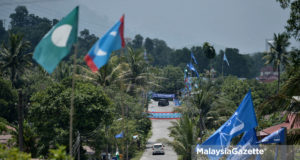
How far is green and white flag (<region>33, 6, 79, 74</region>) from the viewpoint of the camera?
13.0 metres

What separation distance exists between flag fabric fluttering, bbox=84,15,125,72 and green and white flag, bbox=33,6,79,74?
776mm

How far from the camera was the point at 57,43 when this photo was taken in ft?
43.2

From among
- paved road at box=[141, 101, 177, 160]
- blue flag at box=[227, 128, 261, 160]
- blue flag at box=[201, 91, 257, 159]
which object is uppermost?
blue flag at box=[201, 91, 257, 159]

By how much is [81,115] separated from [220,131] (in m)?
18.6

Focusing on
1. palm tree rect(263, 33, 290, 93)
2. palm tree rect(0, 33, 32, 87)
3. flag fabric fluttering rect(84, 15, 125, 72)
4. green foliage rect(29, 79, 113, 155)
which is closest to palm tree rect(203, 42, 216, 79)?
palm tree rect(263, 33, 290, 93)

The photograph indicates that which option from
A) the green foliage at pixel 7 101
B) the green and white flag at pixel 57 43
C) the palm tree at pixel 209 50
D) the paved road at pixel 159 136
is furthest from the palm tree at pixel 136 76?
the green and white flag at pixel 57 43

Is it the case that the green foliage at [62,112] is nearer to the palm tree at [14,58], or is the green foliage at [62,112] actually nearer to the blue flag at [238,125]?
the blue flag at [238,125]

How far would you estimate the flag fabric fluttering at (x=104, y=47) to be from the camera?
13688 millimetres

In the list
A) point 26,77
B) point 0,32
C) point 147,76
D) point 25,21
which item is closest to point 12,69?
point 26,77

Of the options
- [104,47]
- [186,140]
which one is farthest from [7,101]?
[104,47]

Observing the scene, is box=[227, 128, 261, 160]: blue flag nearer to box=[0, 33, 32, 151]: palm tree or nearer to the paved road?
the paved road

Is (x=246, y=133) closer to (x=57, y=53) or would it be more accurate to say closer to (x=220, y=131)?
(x=220, y=131)

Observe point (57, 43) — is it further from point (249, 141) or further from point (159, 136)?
point (159, 136)

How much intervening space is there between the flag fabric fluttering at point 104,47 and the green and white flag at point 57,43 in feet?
2.55
